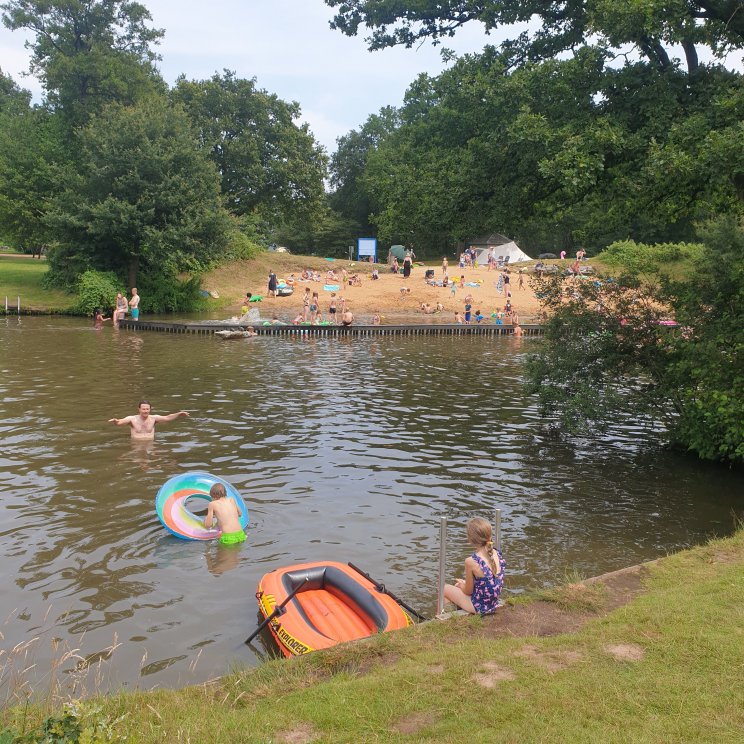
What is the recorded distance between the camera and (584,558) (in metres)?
10.5

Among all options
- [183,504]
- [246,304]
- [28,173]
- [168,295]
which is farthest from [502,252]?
[183,504]

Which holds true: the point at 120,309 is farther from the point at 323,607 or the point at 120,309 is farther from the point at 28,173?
the point at 323,607

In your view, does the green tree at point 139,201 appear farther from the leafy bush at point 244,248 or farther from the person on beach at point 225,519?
the person on beach at point 225,519

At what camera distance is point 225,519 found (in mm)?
10570

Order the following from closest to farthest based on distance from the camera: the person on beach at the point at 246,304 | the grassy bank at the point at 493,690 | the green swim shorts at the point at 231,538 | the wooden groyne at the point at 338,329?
the grassy bank at the point at 493,690 → the green swim shorts at the point at 231,538 → the wooden groyne at the point at 338,329 → the person on beach at the point at 246,304

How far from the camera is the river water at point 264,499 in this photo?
27.2ft

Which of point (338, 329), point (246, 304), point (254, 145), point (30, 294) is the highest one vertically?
point (254, 145)

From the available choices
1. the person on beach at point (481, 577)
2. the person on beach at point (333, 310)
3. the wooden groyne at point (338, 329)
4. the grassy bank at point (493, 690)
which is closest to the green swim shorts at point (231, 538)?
the person on beach at point (481, 577)

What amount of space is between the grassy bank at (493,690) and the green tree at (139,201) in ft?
122

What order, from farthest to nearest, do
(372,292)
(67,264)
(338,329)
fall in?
(372,292)
(67,264)
(338,329)

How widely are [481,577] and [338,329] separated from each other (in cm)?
3180

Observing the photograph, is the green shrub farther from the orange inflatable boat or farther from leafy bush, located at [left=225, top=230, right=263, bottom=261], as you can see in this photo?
the orange inflatable boat

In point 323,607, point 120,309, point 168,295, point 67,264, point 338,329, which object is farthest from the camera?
point 168,295

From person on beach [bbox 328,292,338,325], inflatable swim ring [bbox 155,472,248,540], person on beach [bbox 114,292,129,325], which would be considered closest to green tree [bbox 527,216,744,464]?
inflatable swim ring [bbox 155,472,248,540]
